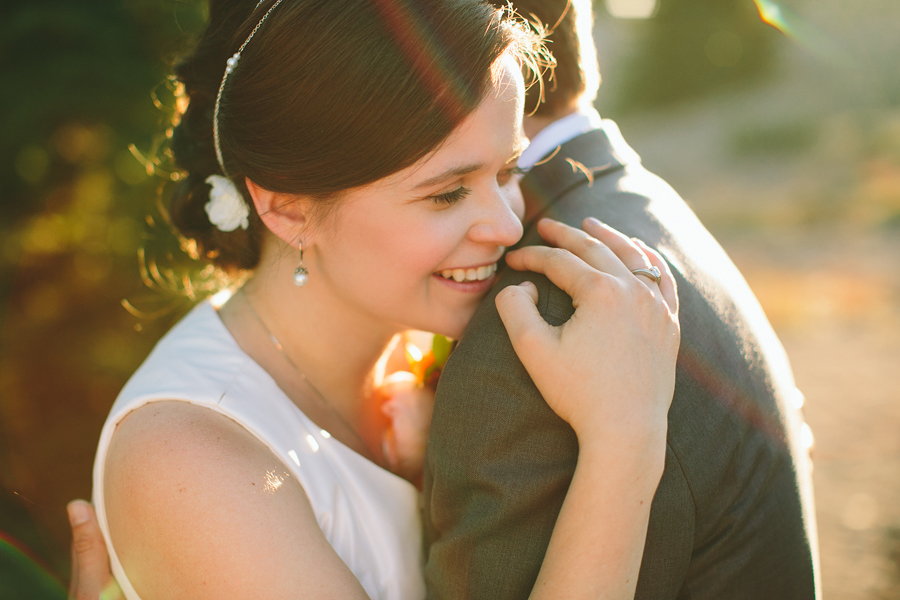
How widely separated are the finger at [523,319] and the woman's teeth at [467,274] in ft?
1.10

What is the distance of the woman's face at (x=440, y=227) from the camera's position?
65.6 inches

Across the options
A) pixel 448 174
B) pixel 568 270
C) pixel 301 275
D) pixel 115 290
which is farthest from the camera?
pixel 115 290

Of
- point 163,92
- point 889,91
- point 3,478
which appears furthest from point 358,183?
point 889,91

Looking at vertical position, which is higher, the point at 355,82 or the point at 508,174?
the point at 355,82

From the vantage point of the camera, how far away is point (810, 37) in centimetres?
2692

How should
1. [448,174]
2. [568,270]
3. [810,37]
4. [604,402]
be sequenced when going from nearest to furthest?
[604,402]
[568,270]
[448,174]
[810,37]

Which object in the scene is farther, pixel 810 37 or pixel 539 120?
pixel 810 37

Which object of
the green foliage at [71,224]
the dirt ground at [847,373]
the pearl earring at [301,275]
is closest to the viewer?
the pearl earring at [301,275]

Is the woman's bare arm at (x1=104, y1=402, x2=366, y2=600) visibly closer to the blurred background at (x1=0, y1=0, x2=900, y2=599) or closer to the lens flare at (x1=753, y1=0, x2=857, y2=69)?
the blurred background at (x1=0, y1=0, x2=900, y2=599)

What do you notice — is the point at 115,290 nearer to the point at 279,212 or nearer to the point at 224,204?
the point at 224,204

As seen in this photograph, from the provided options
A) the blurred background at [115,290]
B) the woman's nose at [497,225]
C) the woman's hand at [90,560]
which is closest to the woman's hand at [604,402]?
the woman's nose at [497,225]

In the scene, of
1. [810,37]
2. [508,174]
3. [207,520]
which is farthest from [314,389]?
[810,37]

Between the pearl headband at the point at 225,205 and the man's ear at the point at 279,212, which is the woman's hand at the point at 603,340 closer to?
the man's ear at the point at 279,212

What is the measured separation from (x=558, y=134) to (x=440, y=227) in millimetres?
491
